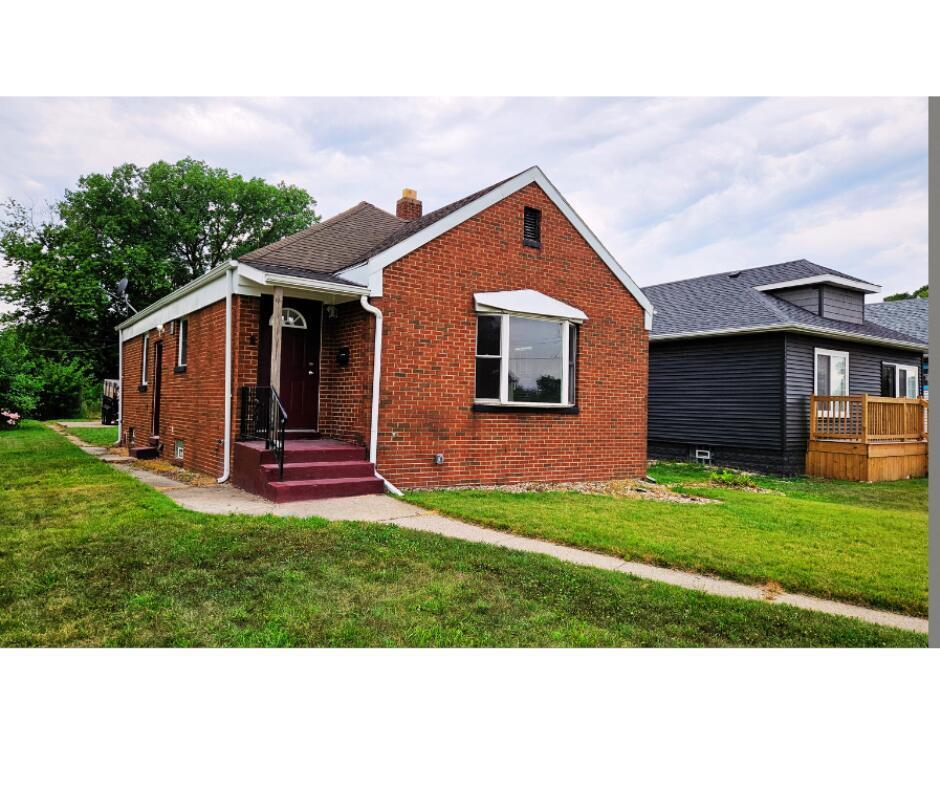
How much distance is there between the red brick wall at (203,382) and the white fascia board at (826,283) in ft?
44.9

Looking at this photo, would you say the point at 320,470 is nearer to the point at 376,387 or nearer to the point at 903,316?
the point at 376,387

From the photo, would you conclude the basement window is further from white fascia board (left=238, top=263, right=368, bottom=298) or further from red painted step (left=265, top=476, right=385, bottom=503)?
red painted step (left=265, top=476, right=385, bottom=503)

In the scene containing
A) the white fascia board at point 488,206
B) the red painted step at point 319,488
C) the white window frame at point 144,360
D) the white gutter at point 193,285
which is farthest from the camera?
the white window frame at point 144,360

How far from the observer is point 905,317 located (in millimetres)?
22781

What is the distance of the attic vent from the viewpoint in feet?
33.5

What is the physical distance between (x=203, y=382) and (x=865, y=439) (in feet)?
43.3

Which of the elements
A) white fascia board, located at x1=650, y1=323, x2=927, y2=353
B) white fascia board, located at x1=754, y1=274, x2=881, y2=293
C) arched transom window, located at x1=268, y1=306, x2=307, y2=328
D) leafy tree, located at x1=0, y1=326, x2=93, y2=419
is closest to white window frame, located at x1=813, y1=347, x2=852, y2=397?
white fascia board, located at x1=650, y1=323, x2=927, y2=353

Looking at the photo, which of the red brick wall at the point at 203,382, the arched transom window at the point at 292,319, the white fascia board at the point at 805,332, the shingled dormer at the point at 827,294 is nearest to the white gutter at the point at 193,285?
the red brick wall at the point at 203,382

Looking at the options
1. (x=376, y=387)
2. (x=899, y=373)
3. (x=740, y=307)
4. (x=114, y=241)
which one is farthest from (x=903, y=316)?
(x=114, y=241)

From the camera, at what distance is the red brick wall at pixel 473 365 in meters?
8.82

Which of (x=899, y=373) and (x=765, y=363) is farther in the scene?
(x=899, y=373)

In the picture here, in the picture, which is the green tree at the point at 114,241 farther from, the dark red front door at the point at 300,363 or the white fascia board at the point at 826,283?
the white fascia board at the point at 826,283

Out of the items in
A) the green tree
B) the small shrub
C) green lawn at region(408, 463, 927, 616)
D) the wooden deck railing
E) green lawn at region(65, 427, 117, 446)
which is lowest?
the small shrub

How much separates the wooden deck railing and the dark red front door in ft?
37.1
